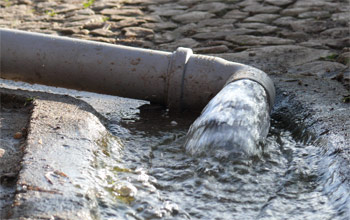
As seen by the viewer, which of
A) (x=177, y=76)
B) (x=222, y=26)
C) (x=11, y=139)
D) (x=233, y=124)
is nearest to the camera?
(x=11, y=139)

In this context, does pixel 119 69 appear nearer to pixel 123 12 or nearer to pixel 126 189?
pixel 126 189

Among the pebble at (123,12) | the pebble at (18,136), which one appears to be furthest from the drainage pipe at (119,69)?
the pebble at (123,12)

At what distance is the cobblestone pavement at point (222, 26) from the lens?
5168mm

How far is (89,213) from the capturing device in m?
2.42

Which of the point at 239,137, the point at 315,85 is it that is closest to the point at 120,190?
the point at 239,137

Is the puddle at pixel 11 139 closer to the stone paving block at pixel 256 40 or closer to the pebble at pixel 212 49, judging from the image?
the pebble at pixel 212 49

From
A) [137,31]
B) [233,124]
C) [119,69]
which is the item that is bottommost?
[137,31]

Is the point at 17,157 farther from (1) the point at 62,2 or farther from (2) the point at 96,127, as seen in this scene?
(1) the point at 62,2

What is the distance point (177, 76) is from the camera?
159 inches

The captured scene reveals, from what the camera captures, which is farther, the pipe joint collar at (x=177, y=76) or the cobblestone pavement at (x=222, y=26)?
the cobblestone pavement at (x=222, y=26)

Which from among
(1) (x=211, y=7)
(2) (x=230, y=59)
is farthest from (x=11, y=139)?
(1) (x=211, y=7)

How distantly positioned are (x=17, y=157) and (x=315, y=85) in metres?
2.39

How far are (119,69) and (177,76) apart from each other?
1.37ft

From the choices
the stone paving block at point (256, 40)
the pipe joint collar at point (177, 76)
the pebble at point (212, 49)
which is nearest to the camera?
the pipe joint collar at point (177, 76)
